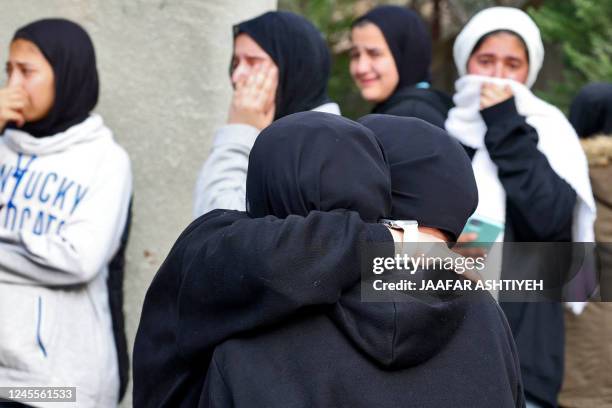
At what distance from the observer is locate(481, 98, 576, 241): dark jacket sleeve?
117 inches

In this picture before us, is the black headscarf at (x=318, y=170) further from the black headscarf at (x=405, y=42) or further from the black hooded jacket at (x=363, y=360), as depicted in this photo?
Answer: the black headscarf at (x=405, y=42)

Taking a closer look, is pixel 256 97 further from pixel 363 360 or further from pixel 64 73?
pixel 363 360

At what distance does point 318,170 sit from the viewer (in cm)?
170

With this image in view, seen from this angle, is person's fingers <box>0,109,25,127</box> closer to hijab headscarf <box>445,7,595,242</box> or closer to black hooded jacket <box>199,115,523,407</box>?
hijab headscarf <box>445,7,595,242</box>

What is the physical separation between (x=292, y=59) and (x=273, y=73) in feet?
0.26

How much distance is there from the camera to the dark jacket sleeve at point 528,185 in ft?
9.76

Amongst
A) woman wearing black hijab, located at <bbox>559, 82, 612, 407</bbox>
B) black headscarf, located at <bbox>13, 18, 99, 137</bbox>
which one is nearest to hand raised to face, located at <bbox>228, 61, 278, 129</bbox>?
black headscarf, located at <bbox>13, 18, 99, 137</bbox>

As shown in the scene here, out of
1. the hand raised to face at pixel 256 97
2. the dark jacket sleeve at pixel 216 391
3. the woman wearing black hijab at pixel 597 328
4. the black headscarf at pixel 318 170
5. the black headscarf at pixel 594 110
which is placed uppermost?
the black headscarf at pixel 318 170

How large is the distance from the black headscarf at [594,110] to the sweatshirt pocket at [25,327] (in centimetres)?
205

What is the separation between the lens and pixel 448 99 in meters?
3.52

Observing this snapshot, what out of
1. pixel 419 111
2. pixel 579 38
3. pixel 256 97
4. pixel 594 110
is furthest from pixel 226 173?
pixel 579 38

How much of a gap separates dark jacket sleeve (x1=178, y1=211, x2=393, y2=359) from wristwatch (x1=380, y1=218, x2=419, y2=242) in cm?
8

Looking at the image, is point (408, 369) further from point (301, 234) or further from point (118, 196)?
point (118, 196)

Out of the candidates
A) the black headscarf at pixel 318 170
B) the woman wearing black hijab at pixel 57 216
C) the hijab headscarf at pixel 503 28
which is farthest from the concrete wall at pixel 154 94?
the black headscarf at pixel 318 170
